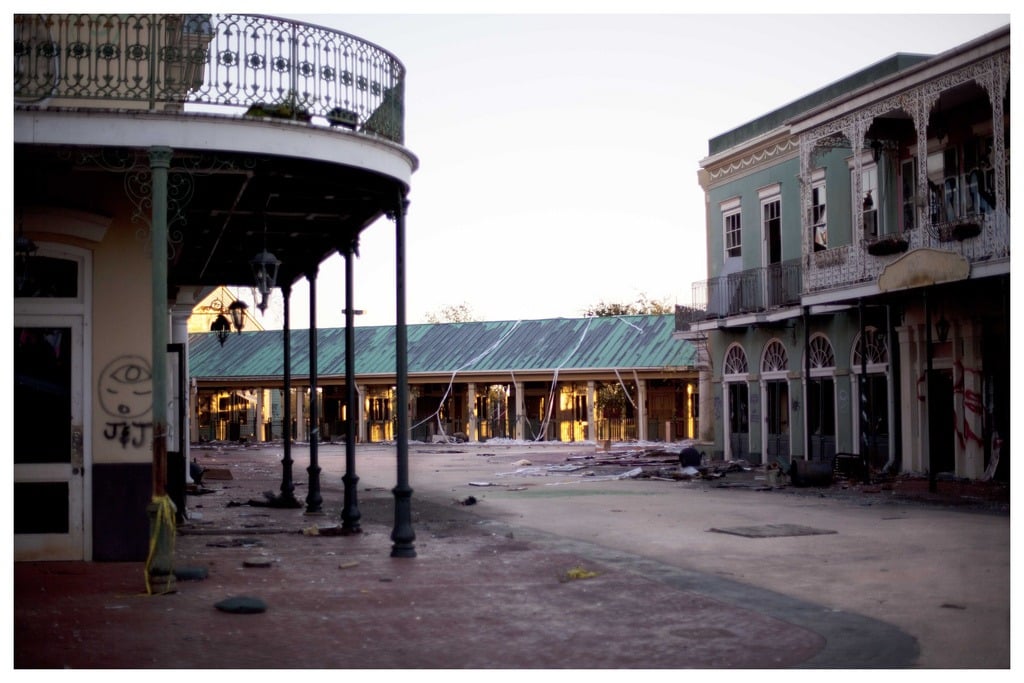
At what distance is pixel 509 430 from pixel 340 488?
24543mm

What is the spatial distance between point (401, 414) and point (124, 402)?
2525 mm

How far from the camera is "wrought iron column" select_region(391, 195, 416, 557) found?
11.5 meters

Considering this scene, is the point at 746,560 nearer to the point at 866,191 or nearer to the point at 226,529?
the point at 226,529

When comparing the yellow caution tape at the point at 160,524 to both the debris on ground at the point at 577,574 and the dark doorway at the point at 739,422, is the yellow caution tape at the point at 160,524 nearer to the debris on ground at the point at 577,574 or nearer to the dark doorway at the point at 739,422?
the debris on ground at the point at 577,574

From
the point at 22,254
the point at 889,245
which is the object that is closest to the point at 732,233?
the point at 889,245

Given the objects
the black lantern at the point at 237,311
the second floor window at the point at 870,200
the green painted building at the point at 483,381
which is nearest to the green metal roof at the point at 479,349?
the green painted building at the point at 483,381

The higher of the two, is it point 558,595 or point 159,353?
point 159,353

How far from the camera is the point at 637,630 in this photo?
7719 millimetres

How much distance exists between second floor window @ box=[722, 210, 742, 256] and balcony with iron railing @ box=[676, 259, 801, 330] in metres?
0.67

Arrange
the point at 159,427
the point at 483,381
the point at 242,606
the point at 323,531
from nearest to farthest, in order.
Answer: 1. the point at 242,606
2. the point at 159,427
3. the point at 323,531
4. the point at 483,381

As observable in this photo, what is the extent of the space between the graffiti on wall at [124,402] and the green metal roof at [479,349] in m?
30.9

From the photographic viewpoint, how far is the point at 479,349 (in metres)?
47.1

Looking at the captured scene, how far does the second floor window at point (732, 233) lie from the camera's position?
2889 cm

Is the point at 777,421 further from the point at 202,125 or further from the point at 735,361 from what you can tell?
the point at 202,125
